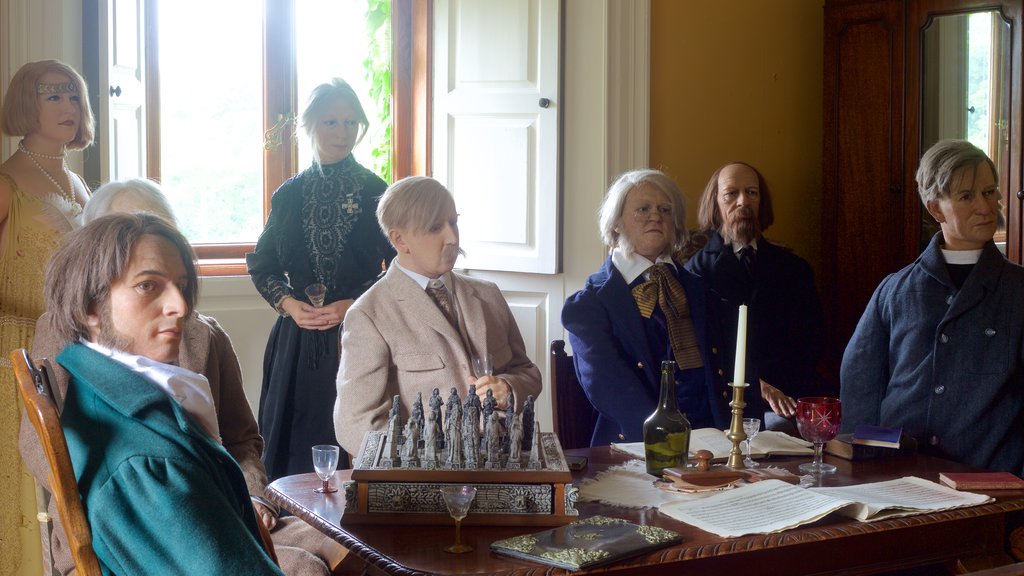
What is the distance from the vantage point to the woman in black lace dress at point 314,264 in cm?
354

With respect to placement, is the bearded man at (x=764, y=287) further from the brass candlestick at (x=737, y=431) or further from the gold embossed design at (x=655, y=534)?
the gold embossed design at (x=655, y=534)

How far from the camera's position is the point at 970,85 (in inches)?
170

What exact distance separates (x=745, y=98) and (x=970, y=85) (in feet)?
2.90

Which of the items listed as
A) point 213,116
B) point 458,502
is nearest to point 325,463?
point 458,502

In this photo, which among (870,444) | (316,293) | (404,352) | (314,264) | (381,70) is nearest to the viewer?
(870,444)

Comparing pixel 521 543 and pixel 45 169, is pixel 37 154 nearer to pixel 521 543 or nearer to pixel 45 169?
pixel 45 169

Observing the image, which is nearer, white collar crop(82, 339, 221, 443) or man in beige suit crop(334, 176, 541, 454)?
white collar crop(82, 339, 221, 443)

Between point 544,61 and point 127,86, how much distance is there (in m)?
1.52

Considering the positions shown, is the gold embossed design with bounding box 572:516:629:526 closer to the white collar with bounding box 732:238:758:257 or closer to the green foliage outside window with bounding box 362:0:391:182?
the white collar with bounding box 732:238:758:257

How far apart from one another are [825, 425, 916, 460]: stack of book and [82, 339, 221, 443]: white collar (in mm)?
1493

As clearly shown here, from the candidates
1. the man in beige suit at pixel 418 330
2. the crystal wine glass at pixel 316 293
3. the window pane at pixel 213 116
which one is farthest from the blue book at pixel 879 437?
the window pane at pixel 213 116

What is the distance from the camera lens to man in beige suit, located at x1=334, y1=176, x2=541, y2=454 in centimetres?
261

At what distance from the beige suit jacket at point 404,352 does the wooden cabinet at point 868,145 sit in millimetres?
1990

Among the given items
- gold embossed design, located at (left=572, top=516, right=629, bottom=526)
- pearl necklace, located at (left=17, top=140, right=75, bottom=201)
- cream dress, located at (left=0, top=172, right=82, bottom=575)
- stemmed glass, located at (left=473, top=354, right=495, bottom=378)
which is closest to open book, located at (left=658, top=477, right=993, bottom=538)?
gold embossed design, located at (left=572, top=516, right=629, bottom=526)
